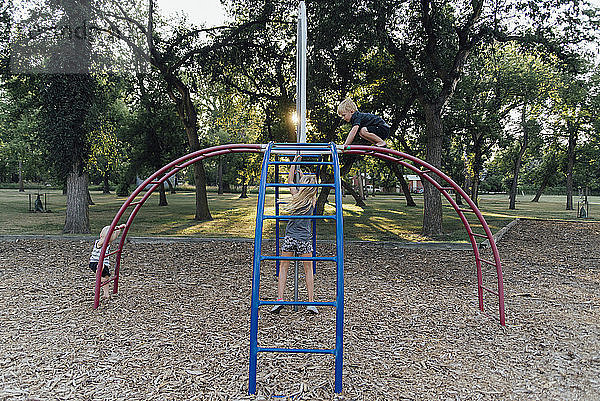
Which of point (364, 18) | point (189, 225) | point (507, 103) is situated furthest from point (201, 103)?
point (507, 103)

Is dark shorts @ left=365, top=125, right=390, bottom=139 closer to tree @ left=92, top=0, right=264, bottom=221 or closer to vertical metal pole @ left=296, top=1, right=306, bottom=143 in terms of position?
vertical metal pole @ left=296, top=1, right=306, bottom=143

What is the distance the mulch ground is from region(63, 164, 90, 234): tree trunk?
3808mm

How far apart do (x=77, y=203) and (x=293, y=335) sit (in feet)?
32.6

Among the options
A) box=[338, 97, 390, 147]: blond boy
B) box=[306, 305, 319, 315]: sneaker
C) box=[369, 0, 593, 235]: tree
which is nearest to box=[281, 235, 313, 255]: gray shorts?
box=[306, 305, 319, 315]: sneaker

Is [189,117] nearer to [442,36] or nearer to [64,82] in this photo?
[64,82]

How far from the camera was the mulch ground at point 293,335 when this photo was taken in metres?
3.50

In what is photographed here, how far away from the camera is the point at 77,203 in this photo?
12.1 metres

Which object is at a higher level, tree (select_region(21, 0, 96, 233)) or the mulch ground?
tree (select_region(21, 0, 96, 233))

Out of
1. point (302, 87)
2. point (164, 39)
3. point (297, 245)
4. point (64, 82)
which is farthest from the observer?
point (164, 39)

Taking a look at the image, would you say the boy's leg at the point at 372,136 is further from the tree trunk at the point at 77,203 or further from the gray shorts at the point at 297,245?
the tree trunk at the point at 77,203

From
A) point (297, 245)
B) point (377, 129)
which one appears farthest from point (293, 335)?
point (377, 129)

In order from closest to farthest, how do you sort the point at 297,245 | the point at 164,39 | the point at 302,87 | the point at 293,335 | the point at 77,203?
the point at 293,335 < the point at 297,245 < the point at 302,87 < the point at 77,203 < the point at 164,39

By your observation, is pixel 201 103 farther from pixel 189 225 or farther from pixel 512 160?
pixel 512 160

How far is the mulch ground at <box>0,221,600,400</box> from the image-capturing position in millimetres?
3496
